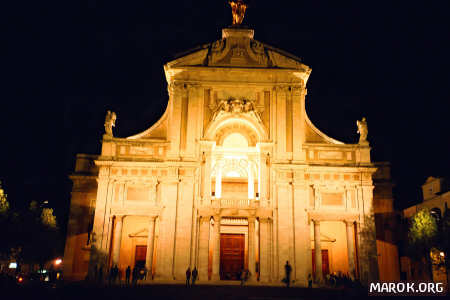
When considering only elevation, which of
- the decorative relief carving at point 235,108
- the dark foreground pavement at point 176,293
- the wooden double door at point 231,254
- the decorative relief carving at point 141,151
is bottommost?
the dark foreground pavement at point 176,293

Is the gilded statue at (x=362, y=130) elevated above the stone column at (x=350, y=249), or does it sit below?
above

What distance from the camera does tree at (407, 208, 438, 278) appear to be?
32312 millimetres

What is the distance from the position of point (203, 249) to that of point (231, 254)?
10.9 feet

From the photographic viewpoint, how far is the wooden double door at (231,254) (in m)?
32.2

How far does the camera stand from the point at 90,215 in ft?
119

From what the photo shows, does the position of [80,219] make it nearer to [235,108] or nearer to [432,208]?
[235,108]

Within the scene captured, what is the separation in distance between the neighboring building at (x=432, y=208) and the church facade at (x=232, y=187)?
4595 mm

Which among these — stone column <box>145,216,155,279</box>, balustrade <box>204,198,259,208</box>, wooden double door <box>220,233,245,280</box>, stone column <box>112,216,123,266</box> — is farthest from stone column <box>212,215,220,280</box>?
stone column <box>112,216,123,266</box>

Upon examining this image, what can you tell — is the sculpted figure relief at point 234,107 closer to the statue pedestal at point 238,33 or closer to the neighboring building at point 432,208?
the statue pedestal at point 238,33

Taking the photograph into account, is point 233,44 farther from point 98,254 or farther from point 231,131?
point 98,254

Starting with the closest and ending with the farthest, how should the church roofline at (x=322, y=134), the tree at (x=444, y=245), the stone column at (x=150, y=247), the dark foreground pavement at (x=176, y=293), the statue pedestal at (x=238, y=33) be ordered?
the dark foreground pavement at (x=176, y=293)
the stone column at (x=150, y=247)
the tree at (x=444, y=245)
the church roofline at (x=322, y=134)
the statue pedestal at (x=238, y=33)

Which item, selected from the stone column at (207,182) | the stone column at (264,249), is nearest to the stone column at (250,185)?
the stone column at (264,249)

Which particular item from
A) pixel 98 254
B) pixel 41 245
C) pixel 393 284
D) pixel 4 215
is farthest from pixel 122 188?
pixel 393 284

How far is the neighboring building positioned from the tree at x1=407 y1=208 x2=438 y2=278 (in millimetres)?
3523
